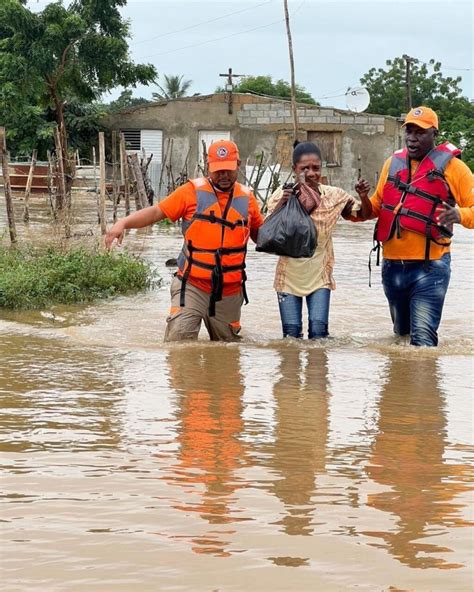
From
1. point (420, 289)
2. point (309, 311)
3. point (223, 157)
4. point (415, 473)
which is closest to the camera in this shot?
point (415, 473)

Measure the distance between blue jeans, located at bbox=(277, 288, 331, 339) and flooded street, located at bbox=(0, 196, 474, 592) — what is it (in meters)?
0.11

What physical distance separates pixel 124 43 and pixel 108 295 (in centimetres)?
2042

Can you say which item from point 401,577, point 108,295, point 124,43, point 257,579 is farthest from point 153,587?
point 124,43

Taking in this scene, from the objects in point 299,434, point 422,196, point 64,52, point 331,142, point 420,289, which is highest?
point 64,52

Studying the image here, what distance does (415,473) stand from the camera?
14.9ft

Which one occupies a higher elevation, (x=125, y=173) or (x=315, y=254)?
(x=125, y=173)

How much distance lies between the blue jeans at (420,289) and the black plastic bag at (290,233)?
0.65 metres

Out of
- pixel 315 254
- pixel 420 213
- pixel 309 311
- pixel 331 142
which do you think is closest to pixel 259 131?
pixel 331 142

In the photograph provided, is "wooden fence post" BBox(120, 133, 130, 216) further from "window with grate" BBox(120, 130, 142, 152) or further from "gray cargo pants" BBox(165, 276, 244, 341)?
"gray cargo pants" BBox(165, 276, 244, 341)

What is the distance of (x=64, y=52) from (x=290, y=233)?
24.1 meters

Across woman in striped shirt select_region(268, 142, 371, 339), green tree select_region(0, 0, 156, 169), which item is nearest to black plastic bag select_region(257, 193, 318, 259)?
woman in striped shirt select_region(268, 142, 371, 339)

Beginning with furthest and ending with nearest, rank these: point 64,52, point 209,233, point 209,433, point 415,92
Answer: point 415,92
point 64,52
point 209,233
point 209,433

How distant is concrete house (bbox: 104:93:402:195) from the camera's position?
37344 mm

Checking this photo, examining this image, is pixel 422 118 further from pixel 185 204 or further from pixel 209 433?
pixel 209 433
